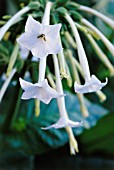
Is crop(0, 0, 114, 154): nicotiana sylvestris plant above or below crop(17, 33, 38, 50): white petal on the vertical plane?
below

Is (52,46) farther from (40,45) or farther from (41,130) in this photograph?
(41,130)

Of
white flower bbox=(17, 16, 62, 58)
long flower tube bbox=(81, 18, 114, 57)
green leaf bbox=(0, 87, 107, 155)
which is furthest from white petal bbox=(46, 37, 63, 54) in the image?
green leaf bbox=(0, 87, 107, 155)

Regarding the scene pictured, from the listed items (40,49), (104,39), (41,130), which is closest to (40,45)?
(40,49)

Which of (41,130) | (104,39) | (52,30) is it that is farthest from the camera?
(41,130)

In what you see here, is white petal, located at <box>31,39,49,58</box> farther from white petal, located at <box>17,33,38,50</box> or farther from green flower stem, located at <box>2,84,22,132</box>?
green flower stem, located at <box>2,84,22,132</box>

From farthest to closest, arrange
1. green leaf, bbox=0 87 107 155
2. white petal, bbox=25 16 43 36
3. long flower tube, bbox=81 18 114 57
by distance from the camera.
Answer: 1. green leaf, bbox=0 87 107 155
2. long flower tube, bbox=81 18 114 57
3. white petal, bbox=25 16 43 36

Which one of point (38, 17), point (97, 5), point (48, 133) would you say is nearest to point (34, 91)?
point (38, 17)
